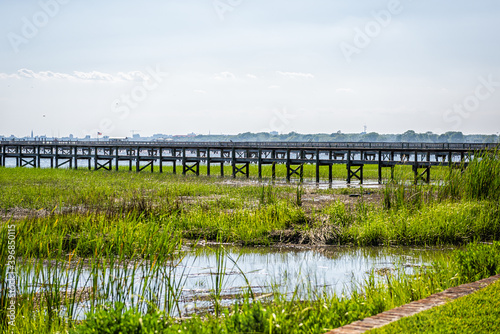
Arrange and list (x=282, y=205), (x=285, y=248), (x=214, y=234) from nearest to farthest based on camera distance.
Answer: (x=285, y=248), (x=214, y=234), (x=282, y=205)

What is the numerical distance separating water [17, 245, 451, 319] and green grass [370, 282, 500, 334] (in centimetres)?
233

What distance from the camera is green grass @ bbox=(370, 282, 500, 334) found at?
5812 mm

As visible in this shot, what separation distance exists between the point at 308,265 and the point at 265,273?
1497 millimetres

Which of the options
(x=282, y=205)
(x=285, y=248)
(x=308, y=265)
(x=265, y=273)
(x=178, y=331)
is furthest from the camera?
(x=282, y=205)

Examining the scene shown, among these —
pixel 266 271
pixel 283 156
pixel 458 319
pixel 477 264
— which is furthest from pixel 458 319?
pixel 283 156

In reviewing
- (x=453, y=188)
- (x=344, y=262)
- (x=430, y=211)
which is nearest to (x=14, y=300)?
(x=344, y=262)

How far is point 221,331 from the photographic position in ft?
19.0

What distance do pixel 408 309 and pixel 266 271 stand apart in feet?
16.4

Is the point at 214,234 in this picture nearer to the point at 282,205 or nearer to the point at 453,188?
the point at 282,205

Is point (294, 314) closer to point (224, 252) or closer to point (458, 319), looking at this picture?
point (458, 319)

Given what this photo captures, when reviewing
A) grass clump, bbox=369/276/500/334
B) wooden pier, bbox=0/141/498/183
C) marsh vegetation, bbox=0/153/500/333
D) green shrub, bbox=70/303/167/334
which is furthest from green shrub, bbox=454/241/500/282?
wooden pier, bbox=0/141/498/183

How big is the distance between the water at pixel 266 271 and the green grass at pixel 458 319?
2328 millimetres

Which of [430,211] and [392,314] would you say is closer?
[392,314]

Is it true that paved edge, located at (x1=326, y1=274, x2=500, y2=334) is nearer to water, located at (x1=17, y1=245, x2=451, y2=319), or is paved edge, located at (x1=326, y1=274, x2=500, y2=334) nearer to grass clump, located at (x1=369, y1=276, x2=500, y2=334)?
grass clump, located at (x1=369, y1=276, x2=500, y2=334)
